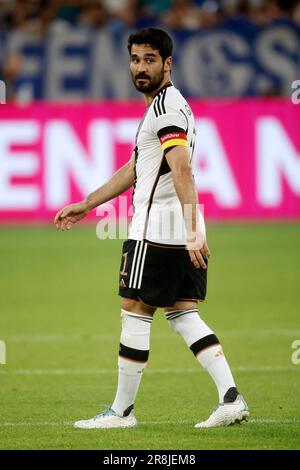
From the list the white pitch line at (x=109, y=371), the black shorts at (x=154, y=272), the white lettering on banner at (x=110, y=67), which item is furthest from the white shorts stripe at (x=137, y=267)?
the white lettering on banner at (x=110, y=67)

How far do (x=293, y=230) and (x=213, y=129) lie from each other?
2000 mm

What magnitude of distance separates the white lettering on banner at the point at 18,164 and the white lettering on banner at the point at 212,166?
2.49 m

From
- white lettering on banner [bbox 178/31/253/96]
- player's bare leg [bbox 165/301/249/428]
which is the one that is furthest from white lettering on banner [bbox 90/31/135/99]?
player's bare leg [bbox 165/301/249/428]

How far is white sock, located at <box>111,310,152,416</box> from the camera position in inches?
253

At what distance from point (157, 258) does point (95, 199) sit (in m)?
0.63

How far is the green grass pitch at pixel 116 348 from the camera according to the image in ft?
20.6

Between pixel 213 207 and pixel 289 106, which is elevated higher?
pixel 289 106

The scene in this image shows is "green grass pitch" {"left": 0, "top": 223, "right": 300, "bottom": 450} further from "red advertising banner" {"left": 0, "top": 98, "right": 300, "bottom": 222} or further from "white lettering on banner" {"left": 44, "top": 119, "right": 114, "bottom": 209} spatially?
"white lettering on banner" {"left": 44, "top": 119, "right": 114, "bottom": 209}

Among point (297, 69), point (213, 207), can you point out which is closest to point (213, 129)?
point (213, 207)

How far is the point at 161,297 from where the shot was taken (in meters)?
6.34

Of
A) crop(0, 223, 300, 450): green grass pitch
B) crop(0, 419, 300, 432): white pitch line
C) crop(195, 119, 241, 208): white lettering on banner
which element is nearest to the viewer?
crop(0, 223, 300, 450): green grass pitch

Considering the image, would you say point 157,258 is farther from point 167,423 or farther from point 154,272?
point 167,423

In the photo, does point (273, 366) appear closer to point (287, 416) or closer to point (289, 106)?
point (287, 416)

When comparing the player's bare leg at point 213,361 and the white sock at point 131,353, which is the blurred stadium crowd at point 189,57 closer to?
the player's bare leg at point 213,361
